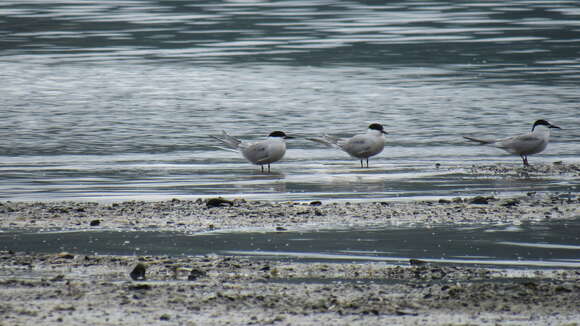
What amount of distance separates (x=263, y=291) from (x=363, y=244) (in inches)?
70.3

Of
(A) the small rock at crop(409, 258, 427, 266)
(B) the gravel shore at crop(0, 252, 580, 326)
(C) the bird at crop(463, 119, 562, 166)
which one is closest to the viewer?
(B) the gravel shore at crop(0, 252, 580, 326)

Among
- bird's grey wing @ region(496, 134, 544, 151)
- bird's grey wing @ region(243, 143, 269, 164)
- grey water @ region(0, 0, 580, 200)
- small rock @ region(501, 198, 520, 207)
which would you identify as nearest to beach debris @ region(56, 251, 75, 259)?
grey water @ region(0, 0, 580, 200)

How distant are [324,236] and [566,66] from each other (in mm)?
21271

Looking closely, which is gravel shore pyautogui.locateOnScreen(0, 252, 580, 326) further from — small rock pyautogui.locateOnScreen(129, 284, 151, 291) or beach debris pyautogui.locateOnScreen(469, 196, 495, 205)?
beach debris pyautogui.locateOnScreen(469, 196, 495, 205)

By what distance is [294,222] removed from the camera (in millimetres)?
10047

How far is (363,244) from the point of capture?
9.03 metres

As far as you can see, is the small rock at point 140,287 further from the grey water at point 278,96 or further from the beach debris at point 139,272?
the grey water at point 278,96

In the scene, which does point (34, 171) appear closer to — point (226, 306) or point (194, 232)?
point (194, 232)

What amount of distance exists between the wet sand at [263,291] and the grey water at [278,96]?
3.80m

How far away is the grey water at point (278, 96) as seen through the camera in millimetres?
13953

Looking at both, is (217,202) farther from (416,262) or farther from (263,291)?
(263,291)

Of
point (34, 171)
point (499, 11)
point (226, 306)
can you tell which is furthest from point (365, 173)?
point (499, 11)

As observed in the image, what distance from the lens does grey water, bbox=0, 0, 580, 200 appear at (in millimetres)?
13953

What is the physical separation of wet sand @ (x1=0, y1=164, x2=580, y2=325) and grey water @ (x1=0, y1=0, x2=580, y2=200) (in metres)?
3.80
